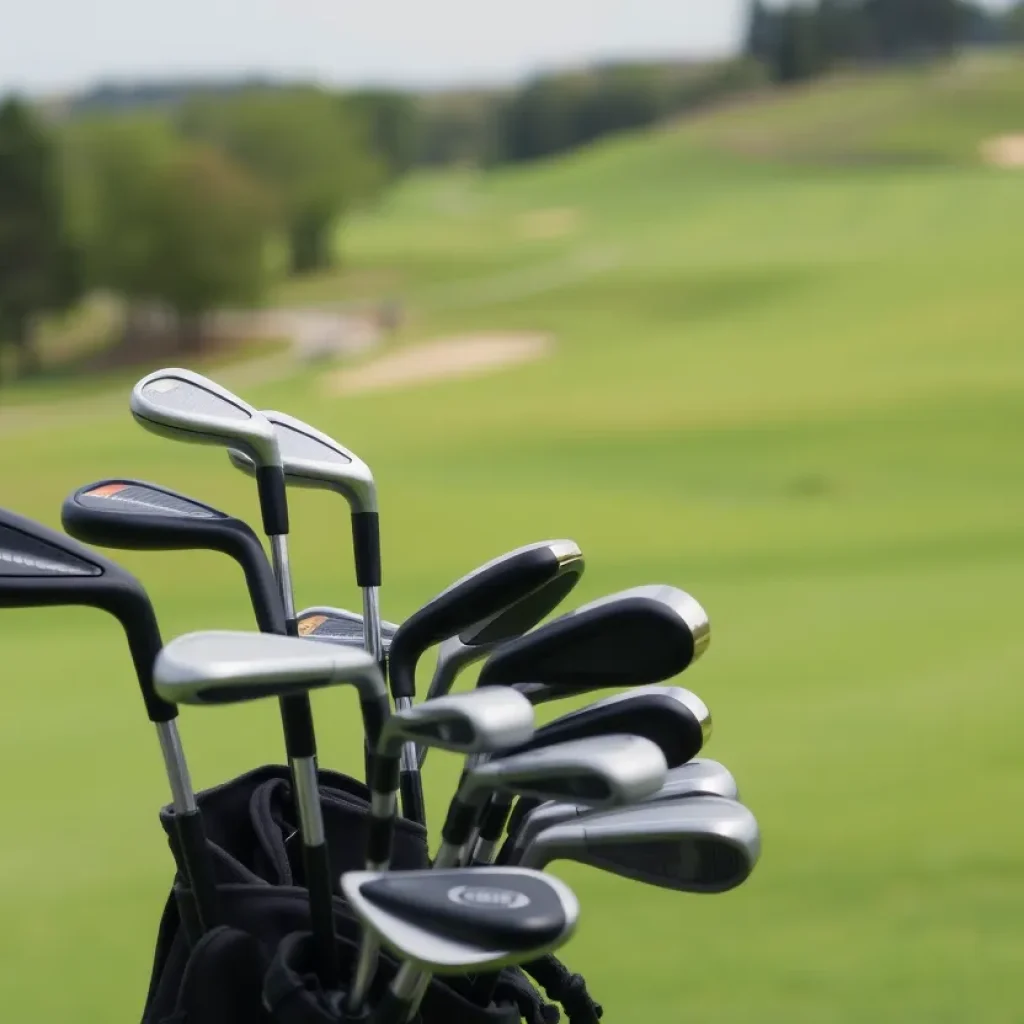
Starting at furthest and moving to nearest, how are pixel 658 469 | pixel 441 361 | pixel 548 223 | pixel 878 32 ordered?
pixel 878 32
pixel 548 223
pixel 441 361
pixel 658 469

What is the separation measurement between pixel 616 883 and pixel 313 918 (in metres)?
1.39

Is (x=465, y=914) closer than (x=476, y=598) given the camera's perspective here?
Yes

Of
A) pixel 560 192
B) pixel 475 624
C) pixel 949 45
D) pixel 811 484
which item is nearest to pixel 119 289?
pixel 560 192

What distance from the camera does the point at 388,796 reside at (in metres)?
0.84

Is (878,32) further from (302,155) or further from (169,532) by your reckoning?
(169,532)

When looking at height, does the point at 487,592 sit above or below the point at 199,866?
above

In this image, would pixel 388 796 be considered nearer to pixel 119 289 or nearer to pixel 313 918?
pixel 313 918

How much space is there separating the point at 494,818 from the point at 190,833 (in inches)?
7.0

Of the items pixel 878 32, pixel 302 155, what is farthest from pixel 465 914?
pixel 878 32

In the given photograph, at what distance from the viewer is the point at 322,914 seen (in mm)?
903

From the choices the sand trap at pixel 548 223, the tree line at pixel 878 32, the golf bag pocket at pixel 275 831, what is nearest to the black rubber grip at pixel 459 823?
the golf bag pocket at pixel 275 831

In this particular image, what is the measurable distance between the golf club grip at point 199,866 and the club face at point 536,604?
0.72 feet

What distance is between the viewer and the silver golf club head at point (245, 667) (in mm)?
742

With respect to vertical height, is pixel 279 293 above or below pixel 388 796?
below
